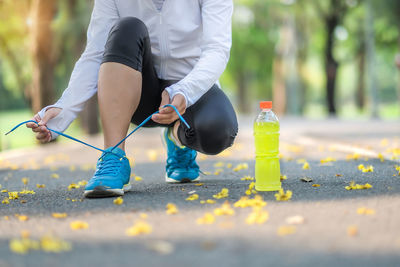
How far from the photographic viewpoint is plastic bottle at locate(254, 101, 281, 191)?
151 inches

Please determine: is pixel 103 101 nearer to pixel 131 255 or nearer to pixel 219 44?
pixel 219 44

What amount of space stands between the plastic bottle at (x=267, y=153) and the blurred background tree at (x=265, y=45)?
11229 millimetres

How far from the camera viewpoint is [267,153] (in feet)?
12.9

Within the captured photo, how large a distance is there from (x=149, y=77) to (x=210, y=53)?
56 centimetres

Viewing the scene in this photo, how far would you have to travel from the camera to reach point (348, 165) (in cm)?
546

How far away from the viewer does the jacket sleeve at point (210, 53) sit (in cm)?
354

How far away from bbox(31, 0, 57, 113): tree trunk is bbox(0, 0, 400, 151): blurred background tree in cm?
2

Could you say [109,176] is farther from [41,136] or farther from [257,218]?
[257,218]

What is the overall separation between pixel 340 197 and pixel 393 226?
782 mm

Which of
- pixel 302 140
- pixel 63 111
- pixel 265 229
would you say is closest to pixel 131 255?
pixel 265 229

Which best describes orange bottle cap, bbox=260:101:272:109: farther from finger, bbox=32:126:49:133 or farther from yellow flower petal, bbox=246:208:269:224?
finger, bbox=32:126:49:133

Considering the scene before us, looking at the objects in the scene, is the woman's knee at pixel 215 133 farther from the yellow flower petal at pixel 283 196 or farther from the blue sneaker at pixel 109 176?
the yellow flower petal at pixel 283 196

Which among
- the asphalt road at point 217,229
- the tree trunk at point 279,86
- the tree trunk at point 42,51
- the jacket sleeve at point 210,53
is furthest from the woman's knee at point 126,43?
the tree trunk at point 279,86

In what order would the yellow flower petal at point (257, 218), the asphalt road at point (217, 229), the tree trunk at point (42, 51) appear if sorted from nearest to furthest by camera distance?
the asphalt road at point (217, 229) → the yellow flower petal at point (257, 218) → the tree trunk at point (42, 51)
